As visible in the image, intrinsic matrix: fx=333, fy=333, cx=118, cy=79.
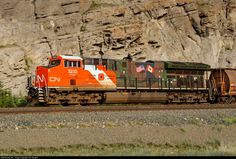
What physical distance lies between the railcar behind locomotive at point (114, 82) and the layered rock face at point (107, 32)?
6784 mm

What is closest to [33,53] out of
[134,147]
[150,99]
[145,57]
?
[145,57]

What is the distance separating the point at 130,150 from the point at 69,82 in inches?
482

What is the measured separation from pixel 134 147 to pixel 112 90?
12910 mm

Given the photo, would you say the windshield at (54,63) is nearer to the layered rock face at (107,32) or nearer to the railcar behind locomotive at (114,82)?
the railcar behind locomotive at (114,82)

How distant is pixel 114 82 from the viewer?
878 inches

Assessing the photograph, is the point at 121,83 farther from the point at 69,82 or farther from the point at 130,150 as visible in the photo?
the point at 130,150

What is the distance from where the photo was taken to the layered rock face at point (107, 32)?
29984 mm

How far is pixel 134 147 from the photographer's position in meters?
8.99

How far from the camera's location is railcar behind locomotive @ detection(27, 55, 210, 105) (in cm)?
1987

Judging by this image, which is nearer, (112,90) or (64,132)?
(64,132)

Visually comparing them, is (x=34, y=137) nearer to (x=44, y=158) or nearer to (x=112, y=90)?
(x=44, y=158)

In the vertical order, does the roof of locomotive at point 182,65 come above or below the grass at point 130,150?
above

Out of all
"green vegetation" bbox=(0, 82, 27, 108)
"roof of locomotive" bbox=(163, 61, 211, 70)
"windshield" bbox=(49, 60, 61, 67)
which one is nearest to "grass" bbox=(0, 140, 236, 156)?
"windshield" bbox=(49, 60, 61, 67)

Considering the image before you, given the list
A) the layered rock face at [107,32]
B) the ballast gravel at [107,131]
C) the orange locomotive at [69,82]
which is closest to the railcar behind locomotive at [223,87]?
the layered rock face at [107,32]
